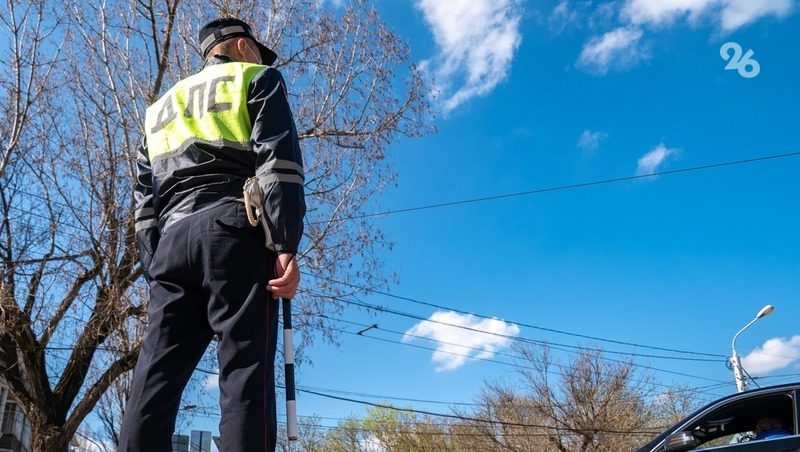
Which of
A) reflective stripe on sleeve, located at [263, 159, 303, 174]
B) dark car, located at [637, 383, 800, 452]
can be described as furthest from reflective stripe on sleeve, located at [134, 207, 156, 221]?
dark car, located at [637, 383, 800, 452]

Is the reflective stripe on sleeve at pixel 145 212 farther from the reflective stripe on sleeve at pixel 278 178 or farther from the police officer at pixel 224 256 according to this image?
the reflective stripe on sleeve at pixel 278 178

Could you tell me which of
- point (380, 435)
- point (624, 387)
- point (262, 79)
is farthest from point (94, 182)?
point (380, 435)

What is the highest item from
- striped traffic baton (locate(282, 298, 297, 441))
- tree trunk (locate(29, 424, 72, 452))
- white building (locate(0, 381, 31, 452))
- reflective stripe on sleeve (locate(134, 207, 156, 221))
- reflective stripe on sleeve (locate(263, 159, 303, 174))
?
white building (locate(0, 381, 31, 452))

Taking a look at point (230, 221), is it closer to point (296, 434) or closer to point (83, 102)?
point (296, 434)

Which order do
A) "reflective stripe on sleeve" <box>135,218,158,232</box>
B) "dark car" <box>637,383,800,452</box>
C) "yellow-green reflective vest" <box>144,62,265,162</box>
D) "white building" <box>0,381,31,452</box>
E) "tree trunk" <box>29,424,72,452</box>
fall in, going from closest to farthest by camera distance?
"yellow-green reflective vest" <box>144,62,265,162</box>
"reflective stripe on sleeve" <box>135,218,158,232</box>
"dark car" <box>637,383,800,452</box>
"tree trunk" <box>29,424,72,452</box>
"white building" <box>0,381,31,452</box>

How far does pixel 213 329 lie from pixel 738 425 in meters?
5.31

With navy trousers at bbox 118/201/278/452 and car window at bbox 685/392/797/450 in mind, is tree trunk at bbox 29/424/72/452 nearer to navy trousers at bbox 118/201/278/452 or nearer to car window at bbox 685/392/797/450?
car window at bbox 685/392/797/450

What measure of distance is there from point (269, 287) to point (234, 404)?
393 mm

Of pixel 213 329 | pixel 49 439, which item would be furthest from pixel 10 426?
pixel 213 329

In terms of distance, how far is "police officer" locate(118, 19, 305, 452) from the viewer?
2260 millimetres

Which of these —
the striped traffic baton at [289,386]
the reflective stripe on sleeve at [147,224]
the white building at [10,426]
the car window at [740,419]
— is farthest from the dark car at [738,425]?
the white building at [10,426]

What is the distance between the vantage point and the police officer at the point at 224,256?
2.26 m

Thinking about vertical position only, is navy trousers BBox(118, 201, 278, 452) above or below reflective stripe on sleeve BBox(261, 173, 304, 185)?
below

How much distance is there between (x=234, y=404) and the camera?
220cm
